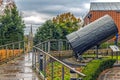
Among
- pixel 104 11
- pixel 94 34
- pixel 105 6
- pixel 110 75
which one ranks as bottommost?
pixel 110 75

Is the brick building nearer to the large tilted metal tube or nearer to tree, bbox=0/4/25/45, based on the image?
tree, bbox=0/4/25/45

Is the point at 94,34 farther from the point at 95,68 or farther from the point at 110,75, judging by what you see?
the point at 95,68

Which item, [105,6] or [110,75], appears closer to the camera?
[110,75]

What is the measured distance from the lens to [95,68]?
12.4 m

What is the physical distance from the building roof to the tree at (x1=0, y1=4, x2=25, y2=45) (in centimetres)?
1810

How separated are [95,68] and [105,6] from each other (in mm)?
32706

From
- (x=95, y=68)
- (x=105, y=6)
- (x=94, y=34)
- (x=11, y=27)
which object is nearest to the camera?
(x=95, y=68)

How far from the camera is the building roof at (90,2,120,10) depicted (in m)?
43.2

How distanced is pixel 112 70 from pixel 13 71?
529cm

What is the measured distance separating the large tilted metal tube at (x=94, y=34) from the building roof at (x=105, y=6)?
26857mm

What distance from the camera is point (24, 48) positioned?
20.6 meters

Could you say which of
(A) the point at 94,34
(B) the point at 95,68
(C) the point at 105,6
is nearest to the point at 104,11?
(C) the point at 105,6

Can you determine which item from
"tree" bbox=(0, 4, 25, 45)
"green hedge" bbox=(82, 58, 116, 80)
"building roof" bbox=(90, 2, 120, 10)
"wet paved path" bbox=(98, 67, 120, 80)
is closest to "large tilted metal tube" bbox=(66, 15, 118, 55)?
"green hedge" bbox=(82, 58, 116, 80)

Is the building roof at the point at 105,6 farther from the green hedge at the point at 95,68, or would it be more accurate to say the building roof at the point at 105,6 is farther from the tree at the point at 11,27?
the green hedge at the point at 95,68
